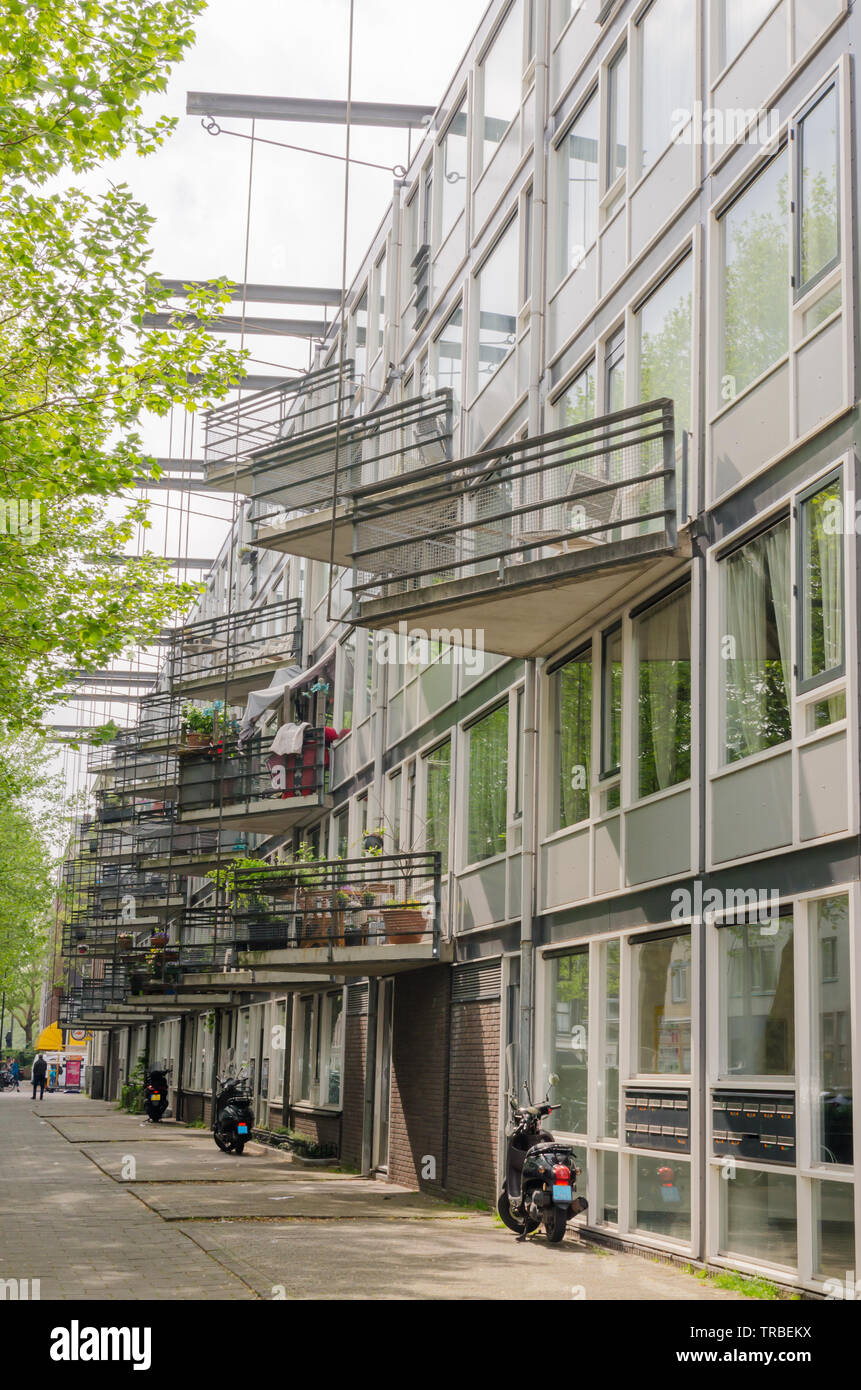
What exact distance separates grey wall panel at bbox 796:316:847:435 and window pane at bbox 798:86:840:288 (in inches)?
20.7

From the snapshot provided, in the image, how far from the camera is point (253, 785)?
3156 cm

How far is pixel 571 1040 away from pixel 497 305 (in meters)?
9.72

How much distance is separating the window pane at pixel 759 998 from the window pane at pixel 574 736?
3.84m

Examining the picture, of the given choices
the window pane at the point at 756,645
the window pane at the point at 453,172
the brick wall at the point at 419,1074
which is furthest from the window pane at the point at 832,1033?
the window pane at the point at 453,172

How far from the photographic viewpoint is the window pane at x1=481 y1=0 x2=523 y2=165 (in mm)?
19250

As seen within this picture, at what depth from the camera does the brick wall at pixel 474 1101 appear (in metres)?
17.0

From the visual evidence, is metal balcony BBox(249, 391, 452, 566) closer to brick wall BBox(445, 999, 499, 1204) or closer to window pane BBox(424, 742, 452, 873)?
window pane BBox(424, 742, 452, 873)

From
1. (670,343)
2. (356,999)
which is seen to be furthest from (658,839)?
(356,999)

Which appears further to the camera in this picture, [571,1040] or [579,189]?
[579,189]

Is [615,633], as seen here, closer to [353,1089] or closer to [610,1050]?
[610,1050]

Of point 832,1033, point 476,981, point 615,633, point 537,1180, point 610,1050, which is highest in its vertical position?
point 615,633

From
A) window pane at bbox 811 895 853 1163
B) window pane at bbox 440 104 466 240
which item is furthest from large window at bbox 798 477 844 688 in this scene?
window pane at bbox 440 104 466 240
